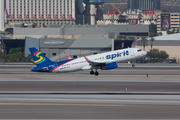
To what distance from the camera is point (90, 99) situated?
34531mm

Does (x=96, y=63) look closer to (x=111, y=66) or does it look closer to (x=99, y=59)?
(x=99, y=59)

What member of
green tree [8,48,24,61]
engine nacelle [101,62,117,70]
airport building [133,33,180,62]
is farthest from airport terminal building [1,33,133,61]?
engine nacelle [101,62,117,70]

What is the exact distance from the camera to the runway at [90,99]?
28.7 m

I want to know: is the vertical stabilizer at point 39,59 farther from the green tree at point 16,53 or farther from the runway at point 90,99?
the green tree at point 16,53

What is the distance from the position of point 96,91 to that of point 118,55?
17374 millimetres

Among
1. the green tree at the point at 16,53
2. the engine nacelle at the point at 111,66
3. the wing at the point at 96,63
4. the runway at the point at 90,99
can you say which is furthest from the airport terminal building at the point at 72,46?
the runway at the point at 90,99

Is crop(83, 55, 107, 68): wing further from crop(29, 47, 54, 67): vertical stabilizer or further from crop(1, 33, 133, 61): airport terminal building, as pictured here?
crop(1, 33, 133, 61): airport terminal building

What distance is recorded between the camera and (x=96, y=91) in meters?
39.7

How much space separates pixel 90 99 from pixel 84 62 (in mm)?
21136

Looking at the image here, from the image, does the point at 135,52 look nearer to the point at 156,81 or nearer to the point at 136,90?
the point at 156,81

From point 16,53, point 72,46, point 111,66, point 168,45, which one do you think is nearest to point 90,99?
point 111,66

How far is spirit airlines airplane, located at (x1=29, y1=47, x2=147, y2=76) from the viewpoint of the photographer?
5266 centimetres

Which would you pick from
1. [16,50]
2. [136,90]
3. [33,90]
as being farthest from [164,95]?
[16,50]

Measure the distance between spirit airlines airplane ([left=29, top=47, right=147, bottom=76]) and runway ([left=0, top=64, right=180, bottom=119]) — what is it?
13.3 feet
